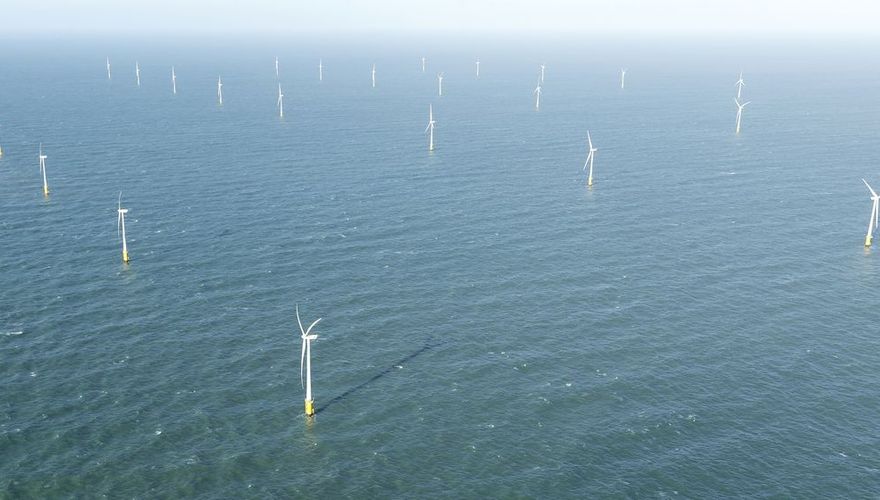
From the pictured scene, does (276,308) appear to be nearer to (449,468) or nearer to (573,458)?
(449,468)

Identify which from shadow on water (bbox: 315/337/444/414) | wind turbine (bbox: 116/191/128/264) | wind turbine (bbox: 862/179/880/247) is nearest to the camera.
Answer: shadow on water (bbox: 315/337/444/414)

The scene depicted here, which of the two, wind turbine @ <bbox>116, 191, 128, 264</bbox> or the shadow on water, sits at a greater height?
wind turbine @ <bbox>116, 191, 128, 264</bbox>

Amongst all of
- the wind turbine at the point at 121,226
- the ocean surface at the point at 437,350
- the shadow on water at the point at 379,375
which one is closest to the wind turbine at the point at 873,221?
the ocean surface at the point at 437,350

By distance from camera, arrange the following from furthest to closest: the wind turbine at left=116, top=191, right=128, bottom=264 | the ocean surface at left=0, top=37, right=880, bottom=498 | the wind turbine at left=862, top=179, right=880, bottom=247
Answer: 1. the wind turbine at left=862, top=179, right=880, bottom=247
2. the wind turbine at left=116, top=191, right=128, bottom=264
3. the ocean surface at left=0, top=37, right=880, bottom=498

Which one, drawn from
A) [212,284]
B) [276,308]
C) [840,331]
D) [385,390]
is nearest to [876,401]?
[840,331]

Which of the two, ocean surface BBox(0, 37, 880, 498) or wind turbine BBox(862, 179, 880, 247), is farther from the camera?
wind turbine BBox(862, 179, 880, 247)

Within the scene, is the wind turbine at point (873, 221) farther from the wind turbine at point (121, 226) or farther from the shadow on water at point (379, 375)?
the wind turbine at point (121, 226)

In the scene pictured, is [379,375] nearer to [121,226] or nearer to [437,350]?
[437,350]

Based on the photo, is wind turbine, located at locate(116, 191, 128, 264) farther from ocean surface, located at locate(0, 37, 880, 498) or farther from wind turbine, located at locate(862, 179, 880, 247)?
wind turbine, located at locate(862, 179, 880, 247)

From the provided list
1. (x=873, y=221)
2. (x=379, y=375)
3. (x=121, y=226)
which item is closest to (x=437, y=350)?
(x=379, y=375)

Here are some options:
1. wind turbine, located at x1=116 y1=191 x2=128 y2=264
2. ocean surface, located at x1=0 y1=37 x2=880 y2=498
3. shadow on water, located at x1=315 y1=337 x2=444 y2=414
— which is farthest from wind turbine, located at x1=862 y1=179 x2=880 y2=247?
wind turbine, located at x1=116 y1=191 x2=128 y2=264

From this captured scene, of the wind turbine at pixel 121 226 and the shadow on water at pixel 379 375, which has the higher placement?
the wind turbine at pixel 121 226
